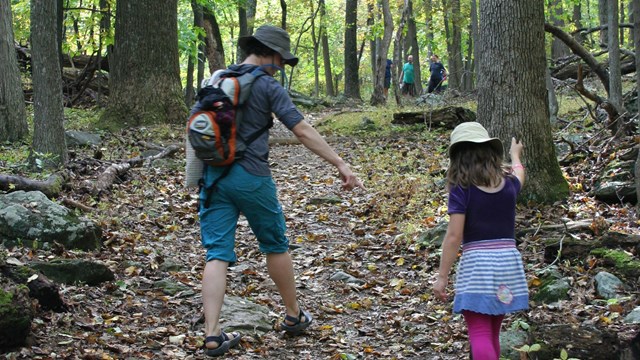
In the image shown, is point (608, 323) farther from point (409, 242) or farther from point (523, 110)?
point (523, 110)

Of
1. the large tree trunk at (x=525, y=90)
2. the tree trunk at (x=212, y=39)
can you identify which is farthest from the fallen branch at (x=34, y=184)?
the tree trunk at (x=212, y=39)

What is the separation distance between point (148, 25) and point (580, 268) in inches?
458

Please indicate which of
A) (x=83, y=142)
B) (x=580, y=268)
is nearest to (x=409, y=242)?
(x=580, y=268)

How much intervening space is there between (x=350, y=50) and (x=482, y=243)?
23729mm

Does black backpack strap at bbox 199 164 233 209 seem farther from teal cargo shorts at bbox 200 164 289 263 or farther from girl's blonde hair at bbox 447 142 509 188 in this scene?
girl's blonde hair at bbox 447 142 509 188

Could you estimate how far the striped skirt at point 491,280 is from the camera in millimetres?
3869

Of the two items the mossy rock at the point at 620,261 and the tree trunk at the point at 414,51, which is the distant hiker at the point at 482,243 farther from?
the tree trunk at the point at 414,51

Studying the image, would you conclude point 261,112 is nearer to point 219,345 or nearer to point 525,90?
point 219,345

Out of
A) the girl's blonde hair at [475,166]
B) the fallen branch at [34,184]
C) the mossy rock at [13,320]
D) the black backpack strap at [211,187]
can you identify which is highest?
the girl's blonde hair at [475,166]

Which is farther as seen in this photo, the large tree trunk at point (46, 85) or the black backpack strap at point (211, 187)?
the large tree trunk at point (46, 85)

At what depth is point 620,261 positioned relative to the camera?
5.93m

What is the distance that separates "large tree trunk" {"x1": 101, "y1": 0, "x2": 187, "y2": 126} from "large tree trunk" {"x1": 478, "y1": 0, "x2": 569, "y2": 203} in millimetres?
8760

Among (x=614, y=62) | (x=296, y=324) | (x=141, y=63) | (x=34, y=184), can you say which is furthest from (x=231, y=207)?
(x=141, y=63)

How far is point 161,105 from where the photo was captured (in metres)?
15.4
